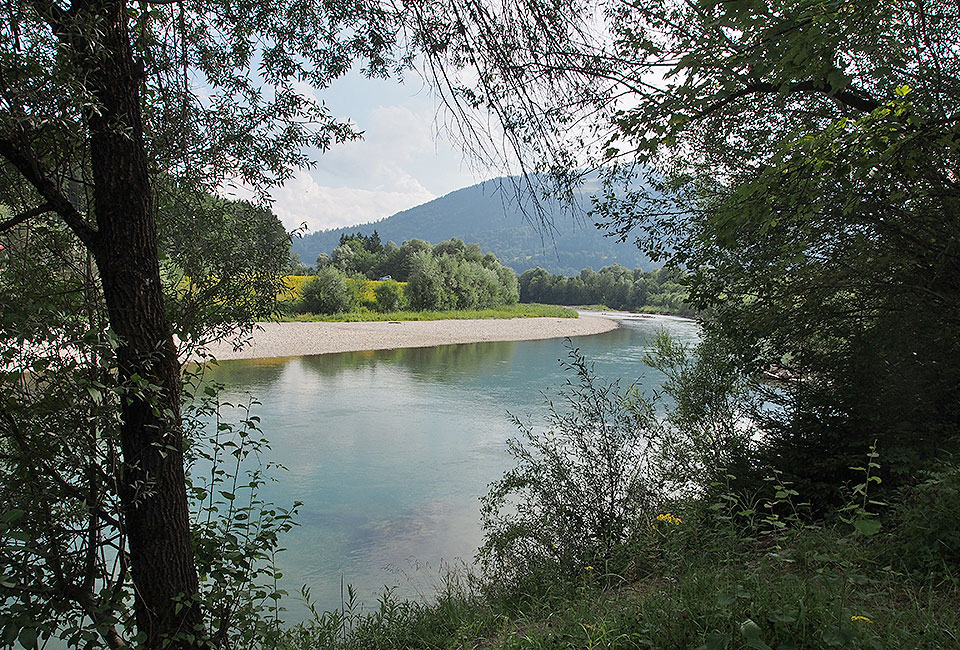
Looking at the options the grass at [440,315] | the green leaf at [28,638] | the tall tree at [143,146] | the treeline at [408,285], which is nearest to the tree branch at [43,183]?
the tall tree at [143,146]

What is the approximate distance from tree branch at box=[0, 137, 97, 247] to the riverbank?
55.7 ft

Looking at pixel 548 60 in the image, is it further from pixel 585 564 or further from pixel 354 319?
pixel 354 319

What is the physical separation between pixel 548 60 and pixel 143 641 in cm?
285

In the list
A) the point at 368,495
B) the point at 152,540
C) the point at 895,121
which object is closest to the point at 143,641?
Answer: the point at 152,540

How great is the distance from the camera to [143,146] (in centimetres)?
240

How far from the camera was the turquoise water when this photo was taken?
6.01 m

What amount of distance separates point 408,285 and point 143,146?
4041 cm

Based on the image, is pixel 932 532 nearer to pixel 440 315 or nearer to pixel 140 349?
pixel 140 349

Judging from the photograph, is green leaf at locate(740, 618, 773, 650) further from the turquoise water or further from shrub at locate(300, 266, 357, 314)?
shrub at locate(300, 266, 357, 314)

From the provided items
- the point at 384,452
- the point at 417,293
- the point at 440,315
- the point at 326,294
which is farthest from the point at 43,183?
the point at 417,293

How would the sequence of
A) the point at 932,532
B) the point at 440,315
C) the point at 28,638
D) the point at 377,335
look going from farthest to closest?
the point at 440,315, the point at 377,335, the point at 932,532, the point at 28,638

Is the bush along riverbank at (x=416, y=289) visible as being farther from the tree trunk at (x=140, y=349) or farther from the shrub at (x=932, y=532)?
the shrub at (x=932, y=532)

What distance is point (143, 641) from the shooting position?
90.6 inches

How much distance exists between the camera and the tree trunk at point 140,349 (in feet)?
7.51
